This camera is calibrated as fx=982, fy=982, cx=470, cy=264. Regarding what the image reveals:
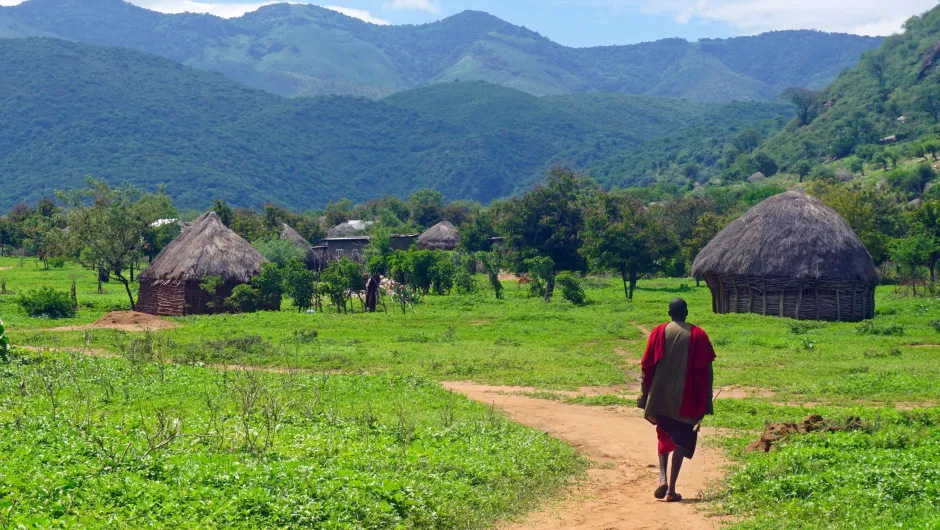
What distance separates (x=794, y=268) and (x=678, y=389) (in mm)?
20926

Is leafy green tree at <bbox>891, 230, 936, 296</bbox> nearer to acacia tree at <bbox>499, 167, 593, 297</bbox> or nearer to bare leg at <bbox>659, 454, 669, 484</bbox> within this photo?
acacia tree at <bbox>499, 167, 593, 297</bbox>

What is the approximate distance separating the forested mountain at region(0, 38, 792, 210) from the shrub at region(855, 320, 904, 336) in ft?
405

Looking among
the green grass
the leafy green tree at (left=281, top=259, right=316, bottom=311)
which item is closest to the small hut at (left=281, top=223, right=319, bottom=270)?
the leafy green tree at (left=281, top=259, right=316, bottom=311)

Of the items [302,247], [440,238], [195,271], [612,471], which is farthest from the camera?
[440,238]

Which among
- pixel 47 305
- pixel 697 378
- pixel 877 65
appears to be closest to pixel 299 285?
pixel 47 305

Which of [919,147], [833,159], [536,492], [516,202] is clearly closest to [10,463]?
[536,492]

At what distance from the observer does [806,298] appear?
28.8 m

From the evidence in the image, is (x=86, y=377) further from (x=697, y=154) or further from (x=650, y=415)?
(x=697, y=154)

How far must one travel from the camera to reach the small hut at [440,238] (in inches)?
2328

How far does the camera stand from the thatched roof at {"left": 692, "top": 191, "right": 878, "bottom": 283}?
28.2m

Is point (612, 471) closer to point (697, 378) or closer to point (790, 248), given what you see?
point (697, 378)

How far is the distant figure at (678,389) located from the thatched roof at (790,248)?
67.2 ft

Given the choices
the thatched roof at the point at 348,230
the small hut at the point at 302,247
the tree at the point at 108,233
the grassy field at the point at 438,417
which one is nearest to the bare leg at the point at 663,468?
the grassy field at the point at 438,417

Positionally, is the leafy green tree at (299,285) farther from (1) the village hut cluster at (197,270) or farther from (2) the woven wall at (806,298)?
(2) the woven wall at (806,298)
